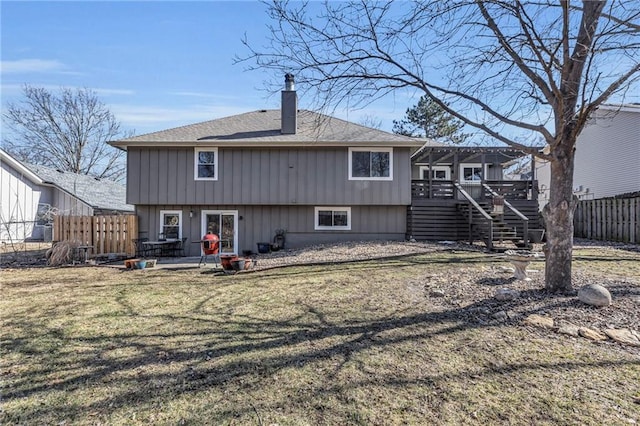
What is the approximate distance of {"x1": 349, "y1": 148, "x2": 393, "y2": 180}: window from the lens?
12.7m

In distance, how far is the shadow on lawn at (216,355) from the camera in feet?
8.79

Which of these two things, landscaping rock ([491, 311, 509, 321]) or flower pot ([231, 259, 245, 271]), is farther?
flower pot ([231, 259, 245, 271])

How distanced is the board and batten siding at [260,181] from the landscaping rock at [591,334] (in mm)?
9247

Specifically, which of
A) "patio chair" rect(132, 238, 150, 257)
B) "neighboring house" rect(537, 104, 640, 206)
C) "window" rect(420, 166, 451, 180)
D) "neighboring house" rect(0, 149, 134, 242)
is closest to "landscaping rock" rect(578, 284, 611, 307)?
"neighboring house" rect(537, 104, 640, 206)

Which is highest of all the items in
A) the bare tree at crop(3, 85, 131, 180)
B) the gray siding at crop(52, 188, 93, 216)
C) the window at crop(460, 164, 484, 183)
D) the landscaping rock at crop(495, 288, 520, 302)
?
the bare tree at crop(3, 85, 131, 180)

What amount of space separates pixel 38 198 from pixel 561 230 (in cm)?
2462

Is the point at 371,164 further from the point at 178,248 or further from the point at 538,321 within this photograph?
the point at 538,321

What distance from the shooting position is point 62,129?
28.9m

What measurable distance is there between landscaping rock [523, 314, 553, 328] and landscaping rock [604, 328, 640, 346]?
499 mm

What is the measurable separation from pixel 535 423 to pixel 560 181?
3.98 meters

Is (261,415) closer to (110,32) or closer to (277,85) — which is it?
(277,85)

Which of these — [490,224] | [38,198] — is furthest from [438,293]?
[38,198]

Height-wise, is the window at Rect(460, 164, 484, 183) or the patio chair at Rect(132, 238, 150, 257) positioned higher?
the window at Rect(460, 164, 484, 183)

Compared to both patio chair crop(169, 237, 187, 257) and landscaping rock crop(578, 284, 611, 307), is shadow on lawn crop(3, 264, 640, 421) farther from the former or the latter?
patio chair crop(169, 237, 187, 257)
